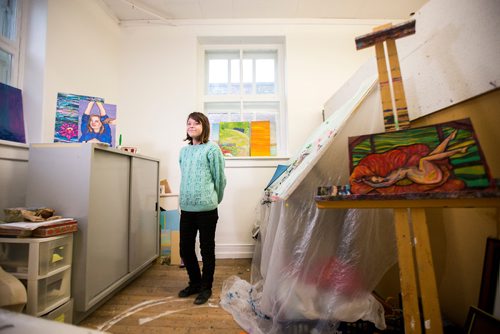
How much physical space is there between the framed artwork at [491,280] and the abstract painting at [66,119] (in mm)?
2213

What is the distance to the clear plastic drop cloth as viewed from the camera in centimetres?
91

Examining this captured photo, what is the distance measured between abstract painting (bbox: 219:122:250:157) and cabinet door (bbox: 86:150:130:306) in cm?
104

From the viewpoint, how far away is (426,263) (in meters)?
0.65

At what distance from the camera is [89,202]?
117 cm

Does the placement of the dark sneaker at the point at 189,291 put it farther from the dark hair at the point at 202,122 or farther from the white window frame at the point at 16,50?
the white window frame at the point at 16,50

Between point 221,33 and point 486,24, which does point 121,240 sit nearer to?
point 486,24

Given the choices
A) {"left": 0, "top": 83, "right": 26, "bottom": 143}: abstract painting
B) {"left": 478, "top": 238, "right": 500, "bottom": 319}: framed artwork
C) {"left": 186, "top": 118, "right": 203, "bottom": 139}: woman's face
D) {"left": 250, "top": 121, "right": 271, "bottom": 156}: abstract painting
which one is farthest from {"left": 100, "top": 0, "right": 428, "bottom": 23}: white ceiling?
{"left": 478, "top": 238, "right": 500, "bottom": 319}: framed artwork

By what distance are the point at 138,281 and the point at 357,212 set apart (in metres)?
1.71

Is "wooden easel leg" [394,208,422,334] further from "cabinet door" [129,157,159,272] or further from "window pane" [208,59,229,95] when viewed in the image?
"window pane" [208,59,229,95]

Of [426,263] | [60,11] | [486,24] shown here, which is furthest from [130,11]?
[426,263]

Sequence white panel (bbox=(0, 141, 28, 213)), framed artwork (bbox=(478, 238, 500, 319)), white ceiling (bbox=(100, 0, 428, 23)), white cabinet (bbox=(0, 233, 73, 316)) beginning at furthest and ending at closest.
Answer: white ceiling (bbox=(100, 0, 428, 23)) → white panel (bbox=(0, 141, 28, 213)) → white cabinet (bbox=(0, 233, 73, 316)) → framed artwork (bbox=(478, 238, 500, 319))

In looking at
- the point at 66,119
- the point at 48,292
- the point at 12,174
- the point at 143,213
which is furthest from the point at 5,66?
the point at 48,292

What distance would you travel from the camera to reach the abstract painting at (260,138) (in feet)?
7.74

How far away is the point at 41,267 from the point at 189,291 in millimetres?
838
